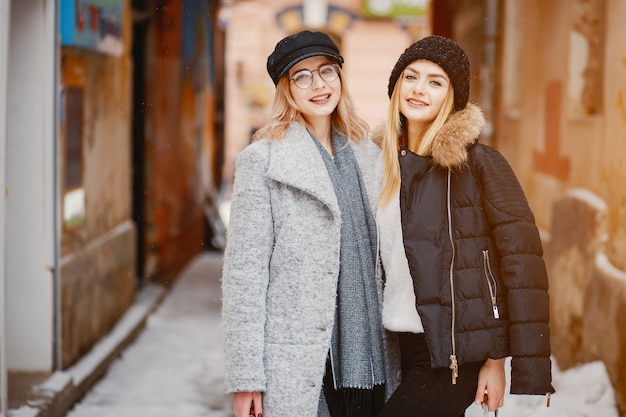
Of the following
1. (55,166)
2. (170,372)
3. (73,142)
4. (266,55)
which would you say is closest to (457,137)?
(55,166)

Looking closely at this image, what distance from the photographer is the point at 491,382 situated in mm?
2838

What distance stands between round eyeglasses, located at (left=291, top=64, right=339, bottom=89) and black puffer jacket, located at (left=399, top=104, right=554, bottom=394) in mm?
432

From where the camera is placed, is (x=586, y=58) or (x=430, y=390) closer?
(x=430, y=390)

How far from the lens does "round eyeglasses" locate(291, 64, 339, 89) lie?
298 centimetres

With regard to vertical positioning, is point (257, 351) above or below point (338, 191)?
below

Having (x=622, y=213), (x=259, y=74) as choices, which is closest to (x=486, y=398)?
(x=622, y=213)

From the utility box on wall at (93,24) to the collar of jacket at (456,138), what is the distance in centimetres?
339

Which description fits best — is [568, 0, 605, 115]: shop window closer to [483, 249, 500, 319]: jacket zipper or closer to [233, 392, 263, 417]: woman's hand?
[483, 249, 500, 319]: jacket zipper

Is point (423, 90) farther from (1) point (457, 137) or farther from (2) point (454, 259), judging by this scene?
(2) point (454, 259)

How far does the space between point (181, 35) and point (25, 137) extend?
598cm

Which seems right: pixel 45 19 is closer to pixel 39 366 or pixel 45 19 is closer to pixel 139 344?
pixel 39 366

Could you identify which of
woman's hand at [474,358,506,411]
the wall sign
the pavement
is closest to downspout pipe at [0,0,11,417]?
the pavement

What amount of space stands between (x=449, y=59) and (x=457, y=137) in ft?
0.86

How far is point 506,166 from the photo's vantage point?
276 cm
